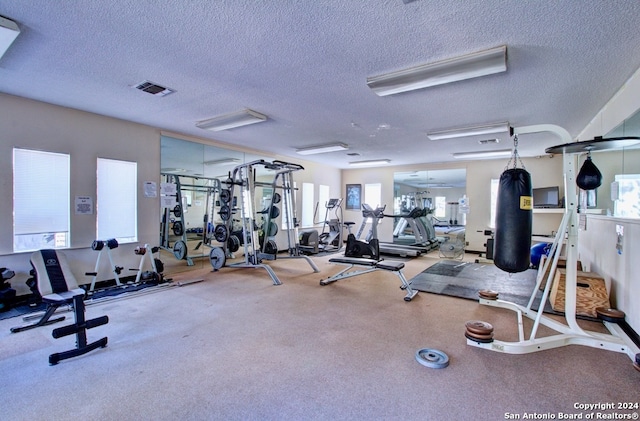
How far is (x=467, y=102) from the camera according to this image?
3.65 metres

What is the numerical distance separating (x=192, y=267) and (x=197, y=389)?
411cm

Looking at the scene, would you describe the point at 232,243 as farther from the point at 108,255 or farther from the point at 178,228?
the point at 108,255

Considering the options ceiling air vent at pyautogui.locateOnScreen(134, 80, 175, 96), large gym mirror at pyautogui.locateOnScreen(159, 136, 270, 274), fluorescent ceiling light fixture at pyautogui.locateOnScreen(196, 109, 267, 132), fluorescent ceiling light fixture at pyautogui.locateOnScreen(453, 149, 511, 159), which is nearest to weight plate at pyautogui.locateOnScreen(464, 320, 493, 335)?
fluorescent ceiling light fixture at pyautogui.locateOnScreen(196, 109, 267, 132)

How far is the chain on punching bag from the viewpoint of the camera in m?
2.62

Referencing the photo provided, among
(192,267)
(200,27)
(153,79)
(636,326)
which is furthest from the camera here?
(192,267)

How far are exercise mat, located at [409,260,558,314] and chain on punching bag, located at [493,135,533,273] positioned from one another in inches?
58.4

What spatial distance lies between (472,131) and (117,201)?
18.9ft

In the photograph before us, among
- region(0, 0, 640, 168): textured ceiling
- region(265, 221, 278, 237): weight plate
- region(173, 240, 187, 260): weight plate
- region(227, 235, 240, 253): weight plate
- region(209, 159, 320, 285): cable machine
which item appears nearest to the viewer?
region(0, 0, 640, 168): textured ceiling

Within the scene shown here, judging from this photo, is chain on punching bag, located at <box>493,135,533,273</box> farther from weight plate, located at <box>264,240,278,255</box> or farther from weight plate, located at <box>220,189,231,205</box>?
weight plate, located at <box>220,189,231,205</box>

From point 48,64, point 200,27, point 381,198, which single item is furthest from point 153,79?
point 381,198

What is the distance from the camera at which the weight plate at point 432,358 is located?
230 centimetres

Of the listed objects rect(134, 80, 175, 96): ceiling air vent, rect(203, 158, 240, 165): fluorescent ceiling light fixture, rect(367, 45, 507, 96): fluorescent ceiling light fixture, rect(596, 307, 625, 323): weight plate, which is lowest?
rect(596, 307, 625, 323): weight plate

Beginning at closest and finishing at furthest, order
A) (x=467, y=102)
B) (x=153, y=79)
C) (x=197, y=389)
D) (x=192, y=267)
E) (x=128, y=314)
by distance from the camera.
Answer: (x=197, y=389)
(x=153, y=79)
(x=128, y=314)
(x=467, y=102)
(x=192, y=267)

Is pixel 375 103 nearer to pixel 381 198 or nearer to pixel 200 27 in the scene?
pixel 200 27
